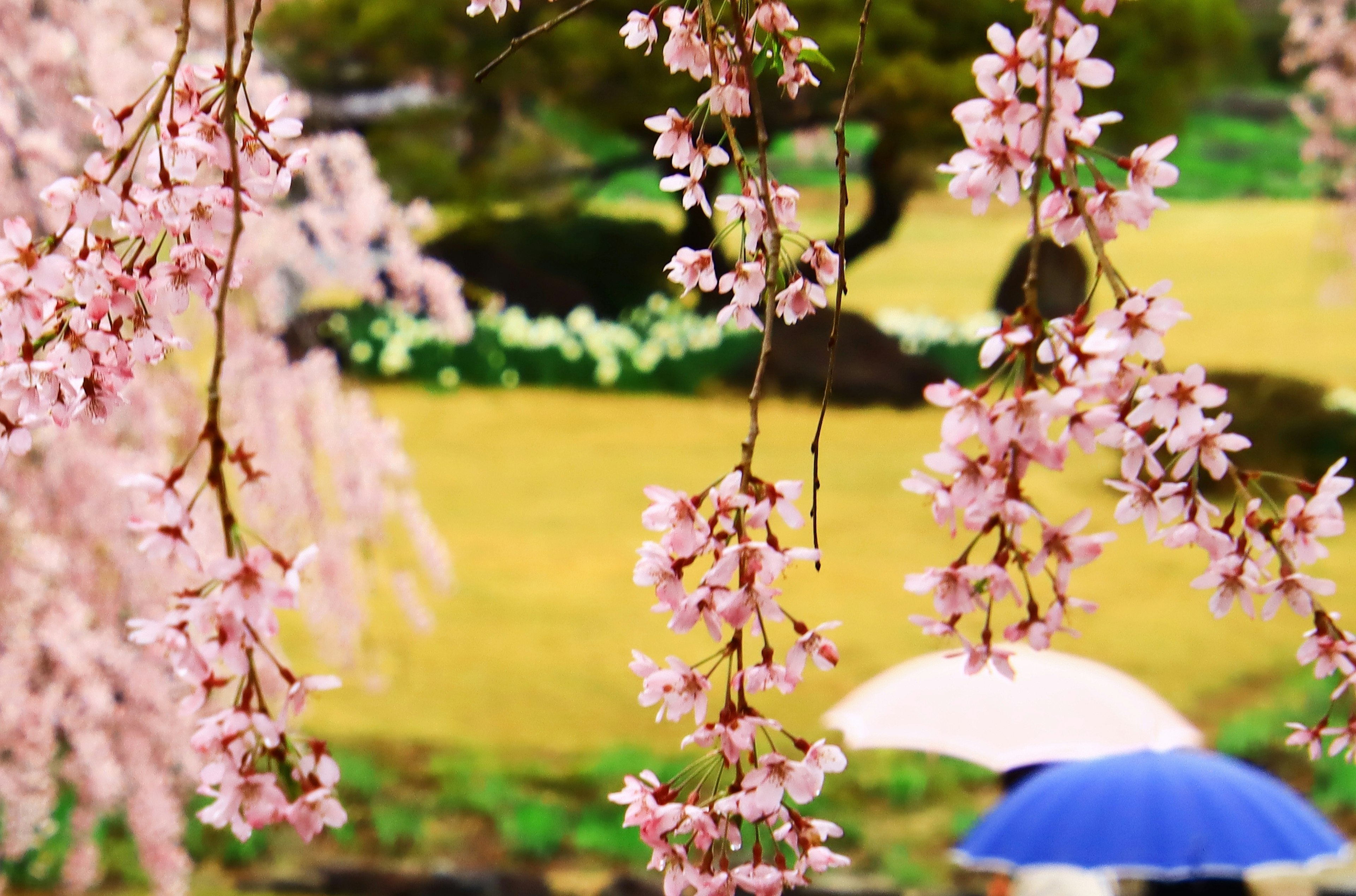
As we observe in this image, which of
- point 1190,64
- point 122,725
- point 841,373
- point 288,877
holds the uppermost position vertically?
point 1190,64

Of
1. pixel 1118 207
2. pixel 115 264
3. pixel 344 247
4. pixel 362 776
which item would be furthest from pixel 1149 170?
pixel 362 776

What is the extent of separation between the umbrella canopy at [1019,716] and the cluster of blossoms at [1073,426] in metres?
1.84

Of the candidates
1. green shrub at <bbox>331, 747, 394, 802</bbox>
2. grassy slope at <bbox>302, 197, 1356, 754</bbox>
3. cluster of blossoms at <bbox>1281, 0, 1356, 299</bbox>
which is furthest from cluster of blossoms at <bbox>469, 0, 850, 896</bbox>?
cluster of blossoms at <bbox>1281, 0, 1356, 299</bbox>

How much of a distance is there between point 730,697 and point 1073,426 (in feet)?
0.54

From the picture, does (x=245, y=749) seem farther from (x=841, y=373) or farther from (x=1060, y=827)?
(x=841, y=373)

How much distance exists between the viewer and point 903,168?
355 centimetres

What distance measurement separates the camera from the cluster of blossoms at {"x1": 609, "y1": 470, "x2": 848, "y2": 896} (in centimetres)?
48

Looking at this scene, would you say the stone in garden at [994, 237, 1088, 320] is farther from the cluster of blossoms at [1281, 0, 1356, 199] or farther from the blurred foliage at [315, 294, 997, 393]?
the cluster of blossoms at [1281, 0, 1356, 199]

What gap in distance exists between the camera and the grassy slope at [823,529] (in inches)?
132

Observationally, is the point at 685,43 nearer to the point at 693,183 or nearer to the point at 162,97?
the point at 693,183

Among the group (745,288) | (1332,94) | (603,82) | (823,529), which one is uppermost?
(1332,94)

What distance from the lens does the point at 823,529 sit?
352cm

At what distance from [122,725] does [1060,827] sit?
1617 millimetres

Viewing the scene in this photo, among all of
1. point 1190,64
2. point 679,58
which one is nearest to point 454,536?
point 1190,64
